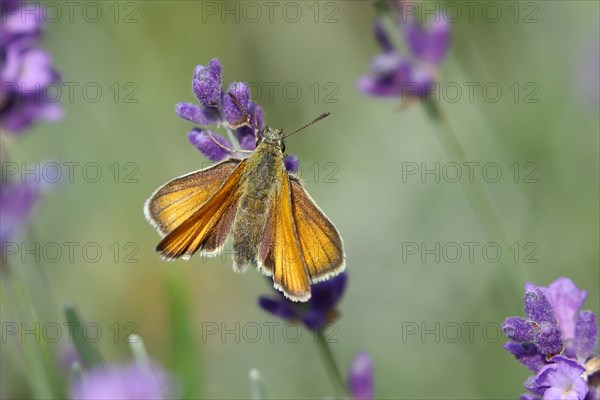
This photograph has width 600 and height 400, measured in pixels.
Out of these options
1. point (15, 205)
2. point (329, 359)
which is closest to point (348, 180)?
point (15, 205)

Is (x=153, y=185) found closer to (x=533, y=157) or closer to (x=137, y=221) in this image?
(x=137, y=221)

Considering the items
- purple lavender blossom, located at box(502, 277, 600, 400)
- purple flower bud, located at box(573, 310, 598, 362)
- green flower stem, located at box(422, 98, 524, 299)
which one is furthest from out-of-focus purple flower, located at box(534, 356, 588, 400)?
green flower stem, located at box(422, 98, 524, 299)

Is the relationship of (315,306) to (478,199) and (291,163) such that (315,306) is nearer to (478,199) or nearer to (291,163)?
(291,163)

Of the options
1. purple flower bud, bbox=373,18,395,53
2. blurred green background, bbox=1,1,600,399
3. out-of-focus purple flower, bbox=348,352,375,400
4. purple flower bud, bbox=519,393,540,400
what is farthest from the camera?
blurred green background, bbox=1,1,600,399

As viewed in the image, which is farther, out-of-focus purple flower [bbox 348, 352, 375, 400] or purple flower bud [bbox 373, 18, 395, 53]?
purple flower bud [bbox 373, 18, 395, 53]

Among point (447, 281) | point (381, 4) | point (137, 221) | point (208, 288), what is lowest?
point (447, 281)

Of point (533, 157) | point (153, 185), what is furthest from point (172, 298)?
point (533, 157)

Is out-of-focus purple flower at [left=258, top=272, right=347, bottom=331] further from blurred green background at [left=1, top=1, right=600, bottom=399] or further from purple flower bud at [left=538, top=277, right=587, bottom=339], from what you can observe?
blurred green background at [left=1, top=1, right=600, bottom=399]

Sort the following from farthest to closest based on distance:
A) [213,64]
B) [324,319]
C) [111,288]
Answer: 1. [111,288]
2. [324,319]
3. [213,64]
